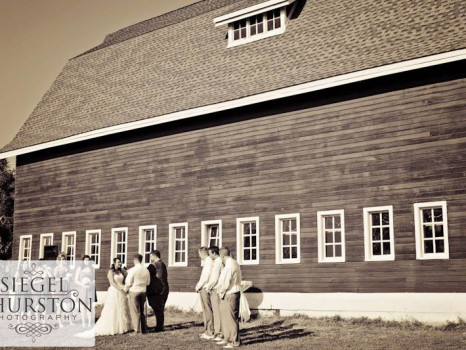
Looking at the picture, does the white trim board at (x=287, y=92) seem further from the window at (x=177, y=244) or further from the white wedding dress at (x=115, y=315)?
the white wedding dress at (x=115, y=315)

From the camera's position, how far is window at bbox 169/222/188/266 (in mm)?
21438

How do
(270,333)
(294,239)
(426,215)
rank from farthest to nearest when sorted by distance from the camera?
(294,239), (426,215), (270,333)

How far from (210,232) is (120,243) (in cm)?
414

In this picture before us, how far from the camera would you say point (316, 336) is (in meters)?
14.7

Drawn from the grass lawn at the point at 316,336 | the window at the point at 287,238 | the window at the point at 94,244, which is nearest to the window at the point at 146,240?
the window at the point at 94,244

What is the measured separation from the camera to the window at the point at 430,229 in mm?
16000

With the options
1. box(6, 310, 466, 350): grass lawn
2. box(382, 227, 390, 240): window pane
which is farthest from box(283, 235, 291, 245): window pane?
box(382, 227, 390, 240): window pane

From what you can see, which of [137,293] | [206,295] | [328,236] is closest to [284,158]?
[328,236]

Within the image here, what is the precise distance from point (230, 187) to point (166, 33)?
9.08 m

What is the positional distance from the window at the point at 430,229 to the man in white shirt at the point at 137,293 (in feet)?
21.9

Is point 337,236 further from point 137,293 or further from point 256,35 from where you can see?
point 256,35

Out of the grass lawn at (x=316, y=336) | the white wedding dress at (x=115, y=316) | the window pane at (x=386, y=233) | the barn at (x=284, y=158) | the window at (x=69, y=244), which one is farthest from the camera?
the window at (x=69, y=244)

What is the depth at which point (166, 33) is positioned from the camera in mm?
26531

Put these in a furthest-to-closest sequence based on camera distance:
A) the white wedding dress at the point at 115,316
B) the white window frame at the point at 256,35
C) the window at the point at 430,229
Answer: the white window frame at the point at 256,35 < the window at the point at 430,229 < the white wedding dress at the point at 115,316
